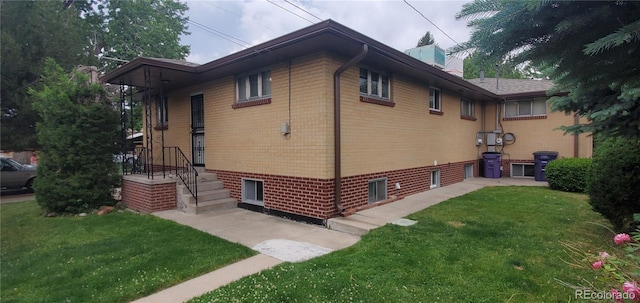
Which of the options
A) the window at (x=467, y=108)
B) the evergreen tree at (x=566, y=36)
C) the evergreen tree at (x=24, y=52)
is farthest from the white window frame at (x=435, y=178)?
the evergreen tree at (x=24, y=52)

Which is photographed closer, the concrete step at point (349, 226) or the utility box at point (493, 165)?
the concrete step at point (349, 226)

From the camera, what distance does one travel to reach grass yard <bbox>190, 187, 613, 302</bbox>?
10.5 feet

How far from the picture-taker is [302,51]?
625 cm

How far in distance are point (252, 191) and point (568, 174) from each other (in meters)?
9.13

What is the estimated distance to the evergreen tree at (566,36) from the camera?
1763 millimetres

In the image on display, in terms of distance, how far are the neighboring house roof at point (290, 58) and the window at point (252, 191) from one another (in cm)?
263

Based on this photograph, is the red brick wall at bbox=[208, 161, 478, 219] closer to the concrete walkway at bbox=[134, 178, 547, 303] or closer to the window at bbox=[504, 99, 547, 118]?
the concrete walkway at bbox=[134, 178, 547, 303]

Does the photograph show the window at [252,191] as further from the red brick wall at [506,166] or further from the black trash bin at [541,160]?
the red brick wall at [506,166]

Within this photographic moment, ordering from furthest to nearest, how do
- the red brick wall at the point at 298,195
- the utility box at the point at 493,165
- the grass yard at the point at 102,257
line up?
the utility box at the point at 493,165
the red brick wall at the point at 298,195
the grass yard at the point at 102,257

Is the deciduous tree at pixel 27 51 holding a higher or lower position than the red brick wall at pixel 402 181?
higher

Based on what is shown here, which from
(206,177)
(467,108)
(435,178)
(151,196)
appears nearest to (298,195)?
(206,177)

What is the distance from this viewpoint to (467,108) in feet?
42.3

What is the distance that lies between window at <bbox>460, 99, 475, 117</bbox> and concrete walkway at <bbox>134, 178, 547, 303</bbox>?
552 cm

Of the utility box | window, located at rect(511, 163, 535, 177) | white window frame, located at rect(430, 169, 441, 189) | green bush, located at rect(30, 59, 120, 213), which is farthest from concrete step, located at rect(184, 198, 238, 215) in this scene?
window, located at rect(511, 163, 535, 177)
